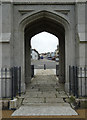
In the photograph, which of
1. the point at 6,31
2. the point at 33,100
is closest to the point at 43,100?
the point at 33,100

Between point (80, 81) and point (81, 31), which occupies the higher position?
point (81, 31)

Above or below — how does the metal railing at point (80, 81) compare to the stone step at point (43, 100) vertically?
above

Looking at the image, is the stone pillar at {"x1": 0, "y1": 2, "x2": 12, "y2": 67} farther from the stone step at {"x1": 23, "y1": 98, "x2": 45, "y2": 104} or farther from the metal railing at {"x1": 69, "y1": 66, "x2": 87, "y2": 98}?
the metal railing at {"x1": 69, "y1": 66, "x2": 87, "y2": 98}

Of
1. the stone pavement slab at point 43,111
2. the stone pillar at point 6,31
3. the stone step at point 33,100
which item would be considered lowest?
the stone pavement slab at point 43,111

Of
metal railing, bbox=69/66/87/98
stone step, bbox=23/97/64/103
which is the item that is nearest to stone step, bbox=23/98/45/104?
stone step, bbox=23/97/64/103

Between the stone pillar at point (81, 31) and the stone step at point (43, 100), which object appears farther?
the stone pillar at point (81, 31)

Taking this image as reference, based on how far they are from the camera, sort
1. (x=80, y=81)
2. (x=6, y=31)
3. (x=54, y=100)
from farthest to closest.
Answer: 1. (x=6, y=31)
2. (x=80, y=81)
3. (x=54, y=100)

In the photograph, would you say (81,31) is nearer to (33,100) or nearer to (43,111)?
(33,100)

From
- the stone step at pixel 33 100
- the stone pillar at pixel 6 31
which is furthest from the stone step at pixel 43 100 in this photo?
the stone pillar at pixel 6 31

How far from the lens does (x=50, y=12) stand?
7.37 meters

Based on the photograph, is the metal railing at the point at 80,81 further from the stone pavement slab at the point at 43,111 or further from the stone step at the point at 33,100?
the stone step at the point at 33,100

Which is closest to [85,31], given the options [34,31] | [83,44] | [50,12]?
[83,44]

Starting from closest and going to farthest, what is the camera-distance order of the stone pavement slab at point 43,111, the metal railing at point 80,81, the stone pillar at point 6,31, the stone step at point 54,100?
1. the stone pavement slab at point 43,111
2. the stone step at point 54,100
3. the metal railing at point 80,81
4. the stone pillar at point 6,31

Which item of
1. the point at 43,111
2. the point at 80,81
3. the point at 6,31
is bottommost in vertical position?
the point at 43,111
